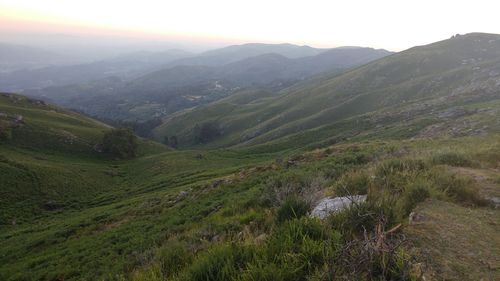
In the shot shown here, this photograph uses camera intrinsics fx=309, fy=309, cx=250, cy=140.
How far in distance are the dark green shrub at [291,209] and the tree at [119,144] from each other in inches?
2696

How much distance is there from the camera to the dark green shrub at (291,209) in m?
7.63

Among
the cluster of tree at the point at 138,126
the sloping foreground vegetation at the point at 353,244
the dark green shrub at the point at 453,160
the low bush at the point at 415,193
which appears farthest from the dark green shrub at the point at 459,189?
the cluster of tree at the point at 138,126

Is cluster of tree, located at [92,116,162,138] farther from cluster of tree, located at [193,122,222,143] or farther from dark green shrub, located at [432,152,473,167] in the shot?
dark green shrub, located at [432,152,473,167]

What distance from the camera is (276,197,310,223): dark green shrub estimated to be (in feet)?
25.0

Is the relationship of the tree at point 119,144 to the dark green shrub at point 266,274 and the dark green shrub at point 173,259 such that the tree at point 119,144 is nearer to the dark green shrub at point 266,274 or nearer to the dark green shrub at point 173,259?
the dark green shrub at point 173,259

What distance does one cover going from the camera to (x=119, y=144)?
69750 millimetres

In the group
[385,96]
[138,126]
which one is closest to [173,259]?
[385,96]

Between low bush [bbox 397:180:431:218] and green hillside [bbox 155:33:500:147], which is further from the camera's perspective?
green hillside [bbox 155:33:500:147]

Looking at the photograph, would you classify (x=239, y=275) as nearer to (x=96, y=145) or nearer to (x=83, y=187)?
Answer: (x=83, y=187)

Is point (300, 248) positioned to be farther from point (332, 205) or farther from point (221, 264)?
point (332, 205)

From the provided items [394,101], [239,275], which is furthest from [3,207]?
[394,101]

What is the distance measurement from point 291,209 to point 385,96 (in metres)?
100

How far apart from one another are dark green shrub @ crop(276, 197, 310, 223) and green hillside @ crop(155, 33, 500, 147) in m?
43.9

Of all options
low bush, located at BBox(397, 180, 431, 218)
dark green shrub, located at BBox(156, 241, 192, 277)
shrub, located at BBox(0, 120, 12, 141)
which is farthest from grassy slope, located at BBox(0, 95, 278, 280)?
low bush, located at BBox(397, 180, 431, 218)
